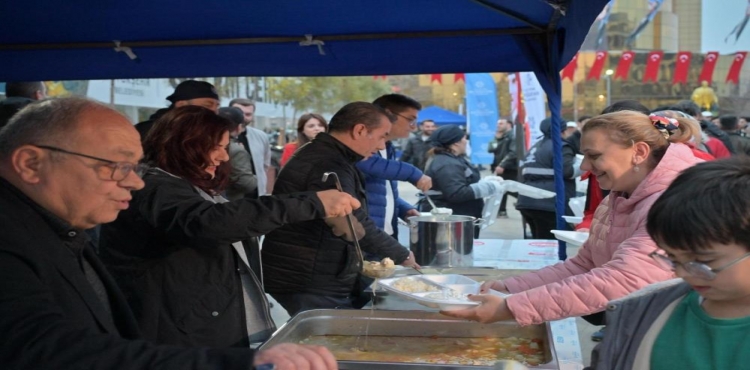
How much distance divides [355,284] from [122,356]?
1642 millimetres

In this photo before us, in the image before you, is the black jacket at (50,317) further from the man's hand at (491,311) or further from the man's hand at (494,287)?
the man's hand at (494,287)

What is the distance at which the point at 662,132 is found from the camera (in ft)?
5.85

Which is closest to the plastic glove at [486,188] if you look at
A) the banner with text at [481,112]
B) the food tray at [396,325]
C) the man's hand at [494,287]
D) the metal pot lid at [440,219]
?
the metal pot lid at [440,219]

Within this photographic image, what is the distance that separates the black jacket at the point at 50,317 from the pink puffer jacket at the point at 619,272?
845mm

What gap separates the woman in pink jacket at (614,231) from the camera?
1.57 m

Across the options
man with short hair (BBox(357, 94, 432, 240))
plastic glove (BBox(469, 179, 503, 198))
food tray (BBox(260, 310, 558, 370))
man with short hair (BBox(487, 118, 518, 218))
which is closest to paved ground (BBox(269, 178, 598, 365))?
man with short hair (BBox(487, 118, 518, 218))

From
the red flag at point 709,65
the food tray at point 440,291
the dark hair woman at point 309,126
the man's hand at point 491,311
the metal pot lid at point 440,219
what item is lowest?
the food tray at point 440,291

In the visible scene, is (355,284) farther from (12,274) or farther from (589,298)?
(12,274)

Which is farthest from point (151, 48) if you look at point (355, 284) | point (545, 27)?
point (545, 27)

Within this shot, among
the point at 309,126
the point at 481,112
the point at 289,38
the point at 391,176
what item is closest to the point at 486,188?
the point at 391,176

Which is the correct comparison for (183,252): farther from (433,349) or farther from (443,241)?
(443,241)

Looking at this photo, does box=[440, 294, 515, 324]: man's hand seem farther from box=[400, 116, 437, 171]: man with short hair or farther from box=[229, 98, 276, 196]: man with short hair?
box=[400, 116, 437, 171]: man with short hair

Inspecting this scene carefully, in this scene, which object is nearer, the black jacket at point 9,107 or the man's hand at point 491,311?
the man's hand at point 491,311

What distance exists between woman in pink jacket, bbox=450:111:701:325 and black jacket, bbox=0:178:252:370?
0.85 meters
